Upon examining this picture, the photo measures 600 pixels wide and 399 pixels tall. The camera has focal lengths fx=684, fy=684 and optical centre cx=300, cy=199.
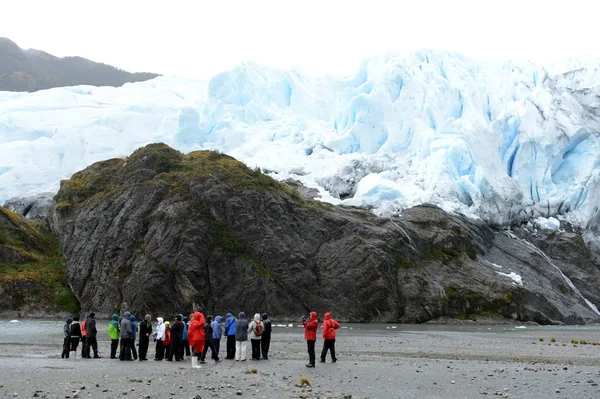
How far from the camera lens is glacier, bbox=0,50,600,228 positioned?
74944 mm

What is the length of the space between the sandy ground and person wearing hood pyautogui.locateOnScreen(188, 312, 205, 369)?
54cm

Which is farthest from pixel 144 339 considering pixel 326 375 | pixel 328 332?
pixel 326 375

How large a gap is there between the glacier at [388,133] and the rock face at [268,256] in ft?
18.4

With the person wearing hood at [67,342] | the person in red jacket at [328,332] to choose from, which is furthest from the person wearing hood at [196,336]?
the person wearing hood at [67,342]

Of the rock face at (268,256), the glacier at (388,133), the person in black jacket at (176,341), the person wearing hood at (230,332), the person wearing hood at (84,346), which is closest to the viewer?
the person in black jacket at (176,341)

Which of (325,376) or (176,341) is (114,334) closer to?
(176,341)

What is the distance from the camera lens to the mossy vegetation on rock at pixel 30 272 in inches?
2392

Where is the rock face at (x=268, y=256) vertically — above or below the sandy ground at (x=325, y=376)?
above

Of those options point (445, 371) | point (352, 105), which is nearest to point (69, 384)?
point (445, 371)

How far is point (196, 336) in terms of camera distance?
913 inches

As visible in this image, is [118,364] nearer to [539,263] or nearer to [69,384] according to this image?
[69,384]

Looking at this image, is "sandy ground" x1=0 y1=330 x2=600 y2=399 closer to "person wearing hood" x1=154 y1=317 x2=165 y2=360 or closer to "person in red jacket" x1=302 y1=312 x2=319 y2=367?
"person in red jacket" x1=302 y1=312 x2=319 y2=367

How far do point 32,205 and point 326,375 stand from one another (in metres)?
69.2

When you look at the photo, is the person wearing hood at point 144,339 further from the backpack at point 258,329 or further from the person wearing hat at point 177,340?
the backpack at point 258,329
